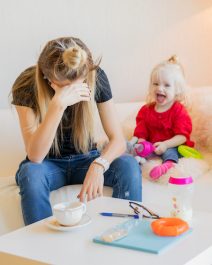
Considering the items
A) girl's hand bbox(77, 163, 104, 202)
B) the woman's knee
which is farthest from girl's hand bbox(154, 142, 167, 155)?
the woman's knee

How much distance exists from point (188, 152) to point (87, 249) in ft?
3.72

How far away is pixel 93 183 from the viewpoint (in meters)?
1.75

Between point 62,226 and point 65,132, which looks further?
point 65,132

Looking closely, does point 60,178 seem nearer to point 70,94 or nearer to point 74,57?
point 70,94

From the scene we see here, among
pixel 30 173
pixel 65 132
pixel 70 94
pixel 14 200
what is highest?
pixel 70 94

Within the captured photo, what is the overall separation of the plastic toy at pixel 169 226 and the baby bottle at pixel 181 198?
46mm

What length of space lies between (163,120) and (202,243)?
3.86ft

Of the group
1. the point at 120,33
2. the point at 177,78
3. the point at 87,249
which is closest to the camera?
the point at 87,249

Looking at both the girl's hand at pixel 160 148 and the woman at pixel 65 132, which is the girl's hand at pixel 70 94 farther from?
→ the girl's hand at pixel 160 148

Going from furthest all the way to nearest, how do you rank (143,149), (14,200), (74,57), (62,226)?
(143,149) → (14,200) → (74,57) → (62,226)

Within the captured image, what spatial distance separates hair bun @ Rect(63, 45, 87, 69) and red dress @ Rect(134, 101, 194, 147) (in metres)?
0.74

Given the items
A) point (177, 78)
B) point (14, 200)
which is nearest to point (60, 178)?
point (14, 200)

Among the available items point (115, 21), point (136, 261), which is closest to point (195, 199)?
point (136, 261)

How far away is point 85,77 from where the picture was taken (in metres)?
1.82
